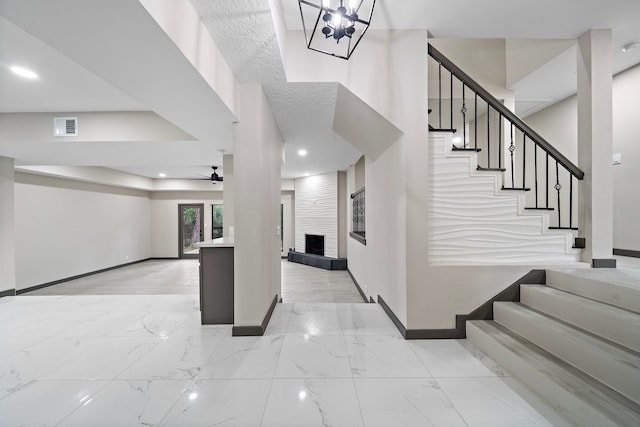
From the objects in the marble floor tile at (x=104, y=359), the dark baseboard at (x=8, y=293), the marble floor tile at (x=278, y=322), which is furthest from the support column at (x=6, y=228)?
the marble floor tile at (x=278, y=322)

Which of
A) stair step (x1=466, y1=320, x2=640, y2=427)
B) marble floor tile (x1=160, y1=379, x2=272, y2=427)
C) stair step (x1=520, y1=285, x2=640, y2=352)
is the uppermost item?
stair step (x1=520, y1=285, x2=640, y2=352)

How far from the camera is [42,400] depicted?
1782 mm

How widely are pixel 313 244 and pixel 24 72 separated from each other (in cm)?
732

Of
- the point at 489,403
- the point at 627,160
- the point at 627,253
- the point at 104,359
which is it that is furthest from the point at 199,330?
the point at 627,160

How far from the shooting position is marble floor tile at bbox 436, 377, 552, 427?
1556 millimetres

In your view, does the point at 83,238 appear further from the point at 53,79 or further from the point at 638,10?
the point at 638,10

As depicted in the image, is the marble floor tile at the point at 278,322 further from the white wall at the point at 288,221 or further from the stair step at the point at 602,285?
the white wall at the point at 288,221

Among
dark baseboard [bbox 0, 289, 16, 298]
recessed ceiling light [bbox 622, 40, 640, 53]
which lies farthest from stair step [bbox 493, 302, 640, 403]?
dark baseboard [bbox 0, 289, 16, 298]

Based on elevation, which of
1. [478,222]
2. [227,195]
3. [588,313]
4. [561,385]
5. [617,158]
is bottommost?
[561,385]

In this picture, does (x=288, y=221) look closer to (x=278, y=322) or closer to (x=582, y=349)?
(x=278, y=322)

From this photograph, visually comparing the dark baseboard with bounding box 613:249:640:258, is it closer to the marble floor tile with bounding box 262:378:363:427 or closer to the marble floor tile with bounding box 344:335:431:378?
the marble floor tile with bounding box 344:335:431:378

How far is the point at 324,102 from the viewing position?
3.06m

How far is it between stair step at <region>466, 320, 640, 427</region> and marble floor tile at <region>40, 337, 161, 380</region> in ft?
10.4

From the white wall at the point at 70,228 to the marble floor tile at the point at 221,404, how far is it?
641 centimetres
